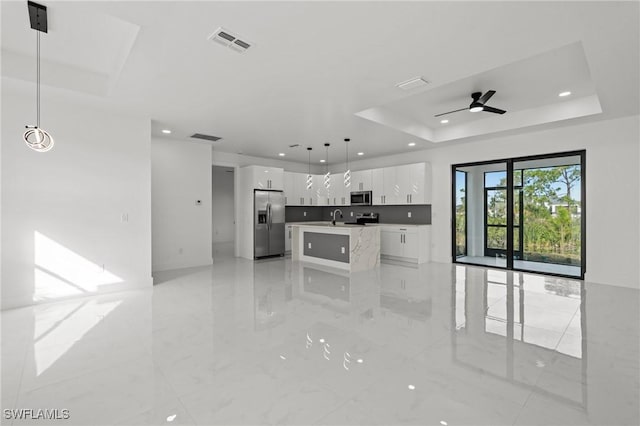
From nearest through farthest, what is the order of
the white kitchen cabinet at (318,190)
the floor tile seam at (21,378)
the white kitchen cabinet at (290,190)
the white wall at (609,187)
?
the floor tile seam at (21,378) < the white wall at (609,187) < the white kitchen cabinet at (290,190) < the white kitchen cabinet at (318,190)

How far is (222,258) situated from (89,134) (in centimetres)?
419

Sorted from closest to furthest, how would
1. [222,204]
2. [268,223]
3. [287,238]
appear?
[268,223] → [287,238] → [222,204]

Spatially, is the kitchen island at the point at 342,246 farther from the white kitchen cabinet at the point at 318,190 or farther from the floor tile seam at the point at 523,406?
the floor tile seam at the point at 523,406

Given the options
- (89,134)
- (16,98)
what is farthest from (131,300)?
(16,98)

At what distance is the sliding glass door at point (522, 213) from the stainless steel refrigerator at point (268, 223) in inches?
173

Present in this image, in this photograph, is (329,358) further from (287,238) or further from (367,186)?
(367,186)

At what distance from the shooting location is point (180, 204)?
258 inches

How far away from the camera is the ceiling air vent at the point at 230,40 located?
262 cm

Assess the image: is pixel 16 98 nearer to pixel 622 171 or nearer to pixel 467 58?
pixel 467 58

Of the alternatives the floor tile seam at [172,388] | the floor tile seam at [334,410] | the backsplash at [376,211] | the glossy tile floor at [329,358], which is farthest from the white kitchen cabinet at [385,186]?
the floor tile seam at [172,388]

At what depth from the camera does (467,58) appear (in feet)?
9.93

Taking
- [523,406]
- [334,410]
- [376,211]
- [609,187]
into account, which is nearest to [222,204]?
[376,211]

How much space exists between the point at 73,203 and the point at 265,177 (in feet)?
13.8

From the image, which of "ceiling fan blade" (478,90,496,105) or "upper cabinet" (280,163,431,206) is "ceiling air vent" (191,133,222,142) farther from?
"ceiling fan blade" (478,90,496,105)
